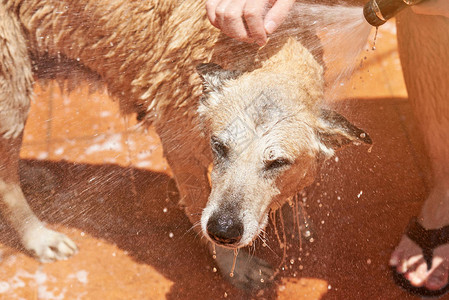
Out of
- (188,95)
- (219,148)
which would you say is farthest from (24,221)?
(219,148)

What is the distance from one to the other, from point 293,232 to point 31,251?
1611 millimetres

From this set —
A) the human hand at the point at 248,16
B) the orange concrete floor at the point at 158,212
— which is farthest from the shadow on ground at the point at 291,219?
the human hand at the point at 248,16

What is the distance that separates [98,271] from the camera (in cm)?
266

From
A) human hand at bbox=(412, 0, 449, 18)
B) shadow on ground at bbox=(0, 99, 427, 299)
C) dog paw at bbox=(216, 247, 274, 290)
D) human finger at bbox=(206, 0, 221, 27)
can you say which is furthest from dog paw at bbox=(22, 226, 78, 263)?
human hand at bbox=(412, 0, 449, 18)

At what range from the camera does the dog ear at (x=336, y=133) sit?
1.98 metres

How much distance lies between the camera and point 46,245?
2.67 metres

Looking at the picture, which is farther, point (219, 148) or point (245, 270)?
point (245, 270)

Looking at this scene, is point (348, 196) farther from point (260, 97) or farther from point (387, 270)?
point (260, 97)

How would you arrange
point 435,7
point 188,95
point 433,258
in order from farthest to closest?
point 433,258
point 188,95
point 435,7

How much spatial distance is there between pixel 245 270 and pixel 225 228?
90 cm

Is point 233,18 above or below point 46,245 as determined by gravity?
above

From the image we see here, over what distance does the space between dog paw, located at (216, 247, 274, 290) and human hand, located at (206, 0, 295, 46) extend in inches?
52.9

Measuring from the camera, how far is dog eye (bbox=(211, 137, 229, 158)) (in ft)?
6.44

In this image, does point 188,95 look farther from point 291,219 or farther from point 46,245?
point 46,245
